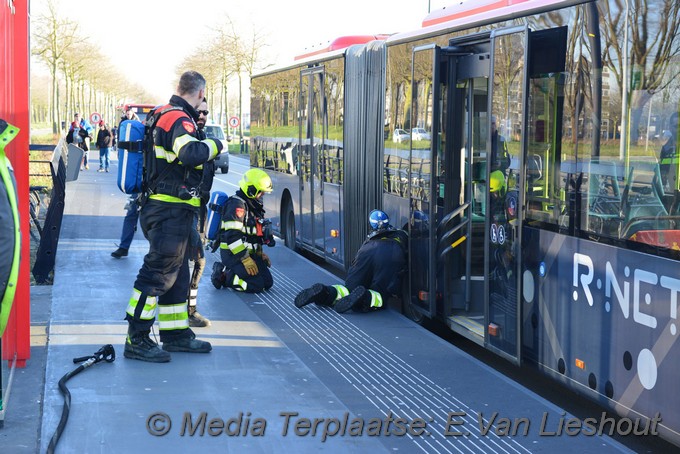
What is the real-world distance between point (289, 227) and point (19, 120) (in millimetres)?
8032

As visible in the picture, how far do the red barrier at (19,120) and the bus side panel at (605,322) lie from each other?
372 cm

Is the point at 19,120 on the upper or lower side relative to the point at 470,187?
upper

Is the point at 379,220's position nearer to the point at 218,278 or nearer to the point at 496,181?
the point at 218,278

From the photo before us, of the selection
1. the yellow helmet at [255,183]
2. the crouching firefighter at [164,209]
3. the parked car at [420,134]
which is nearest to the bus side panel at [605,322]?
the parked car at [420,134]

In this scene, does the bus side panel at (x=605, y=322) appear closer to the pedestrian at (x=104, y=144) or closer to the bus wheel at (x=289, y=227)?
the bus wheel at (x=289, y=227)

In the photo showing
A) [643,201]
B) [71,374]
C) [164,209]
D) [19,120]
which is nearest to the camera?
[643,201]

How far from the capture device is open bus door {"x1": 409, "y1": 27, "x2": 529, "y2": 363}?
733 centimetres

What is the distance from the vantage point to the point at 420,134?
30.6 ft

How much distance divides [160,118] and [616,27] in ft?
11.9

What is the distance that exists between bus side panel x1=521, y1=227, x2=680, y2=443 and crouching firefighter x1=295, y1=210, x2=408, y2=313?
2981mm

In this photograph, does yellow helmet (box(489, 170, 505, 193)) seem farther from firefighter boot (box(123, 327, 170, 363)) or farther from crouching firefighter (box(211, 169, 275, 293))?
crouching firefighter (box(211, 169, 275, 293))

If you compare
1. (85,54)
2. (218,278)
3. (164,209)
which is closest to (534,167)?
(164,209)

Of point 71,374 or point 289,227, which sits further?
point 289,227

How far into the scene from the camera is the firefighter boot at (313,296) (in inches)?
400
